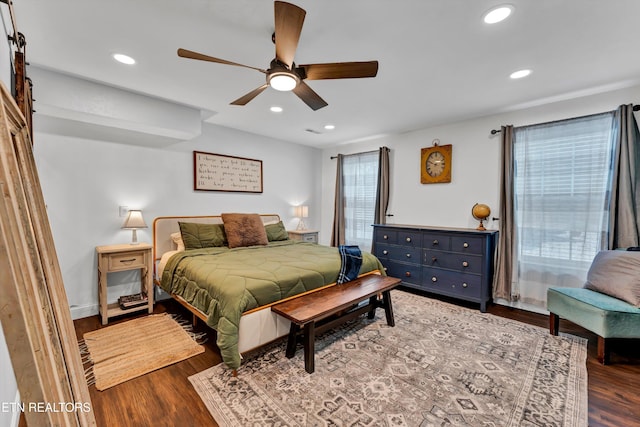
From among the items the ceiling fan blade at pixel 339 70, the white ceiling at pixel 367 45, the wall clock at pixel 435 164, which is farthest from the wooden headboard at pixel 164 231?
the wall clock at pixel 435 164

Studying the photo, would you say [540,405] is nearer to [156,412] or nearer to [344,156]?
[156,412]

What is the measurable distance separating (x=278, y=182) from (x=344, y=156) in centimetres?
141

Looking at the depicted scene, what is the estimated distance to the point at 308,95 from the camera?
216cm

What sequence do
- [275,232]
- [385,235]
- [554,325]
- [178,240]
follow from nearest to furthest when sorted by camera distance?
[554,325] → [178,240] → [385,235] → [275,232]

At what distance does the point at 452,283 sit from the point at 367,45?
118 inches

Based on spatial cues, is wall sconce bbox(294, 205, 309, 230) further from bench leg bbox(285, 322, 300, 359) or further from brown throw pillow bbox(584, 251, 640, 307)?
brown throw pillow bbox(584, 251, 640, 307)

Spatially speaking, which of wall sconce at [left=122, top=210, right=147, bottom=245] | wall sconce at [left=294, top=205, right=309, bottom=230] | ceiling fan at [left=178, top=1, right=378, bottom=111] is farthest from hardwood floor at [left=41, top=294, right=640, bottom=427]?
wall sconce at [left=294, top=205, right=309, bottom=230]

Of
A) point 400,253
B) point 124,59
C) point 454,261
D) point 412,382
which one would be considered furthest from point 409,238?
point 124,59

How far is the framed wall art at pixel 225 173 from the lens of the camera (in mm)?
4020

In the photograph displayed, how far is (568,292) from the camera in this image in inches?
101

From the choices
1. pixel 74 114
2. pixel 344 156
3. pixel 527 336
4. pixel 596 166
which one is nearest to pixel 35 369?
pixel 74 114

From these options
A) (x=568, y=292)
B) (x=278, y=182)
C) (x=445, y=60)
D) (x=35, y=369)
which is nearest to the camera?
(x=35, y=369)

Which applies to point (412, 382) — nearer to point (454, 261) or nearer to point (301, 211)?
point (454, 261)

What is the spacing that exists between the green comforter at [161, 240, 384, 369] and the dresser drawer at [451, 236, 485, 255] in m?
1.05
